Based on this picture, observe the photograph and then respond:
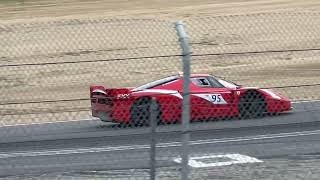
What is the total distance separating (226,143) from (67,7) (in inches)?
1429

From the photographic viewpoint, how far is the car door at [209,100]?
37.7ft

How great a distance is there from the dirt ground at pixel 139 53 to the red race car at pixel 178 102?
98cm

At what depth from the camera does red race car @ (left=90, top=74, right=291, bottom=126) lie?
11.0 metres

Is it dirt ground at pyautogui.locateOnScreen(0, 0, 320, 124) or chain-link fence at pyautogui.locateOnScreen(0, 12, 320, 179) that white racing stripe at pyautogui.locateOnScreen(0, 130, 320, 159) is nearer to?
chain-link fence at pyautogui.locateOnScreen(0, 12, 320, 179)

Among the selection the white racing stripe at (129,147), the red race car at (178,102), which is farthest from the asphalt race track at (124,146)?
the red race car at (178,102)

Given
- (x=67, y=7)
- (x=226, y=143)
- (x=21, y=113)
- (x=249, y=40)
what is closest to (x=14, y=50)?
(x=249, y=40)

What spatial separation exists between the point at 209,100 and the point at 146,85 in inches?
82.0

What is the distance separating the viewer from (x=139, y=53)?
26.5 meters

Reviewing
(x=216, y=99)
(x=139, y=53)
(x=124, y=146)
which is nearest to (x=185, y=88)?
(x=124, y=146)

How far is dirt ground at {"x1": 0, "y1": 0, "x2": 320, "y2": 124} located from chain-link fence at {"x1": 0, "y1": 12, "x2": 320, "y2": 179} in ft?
0.13

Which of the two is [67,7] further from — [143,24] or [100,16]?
[143,24]

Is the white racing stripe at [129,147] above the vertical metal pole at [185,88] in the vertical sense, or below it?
below

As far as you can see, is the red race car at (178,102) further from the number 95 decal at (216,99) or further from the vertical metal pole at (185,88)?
the vertical metal pole at (185,88)

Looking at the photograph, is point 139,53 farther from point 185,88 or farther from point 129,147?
point 185,88
